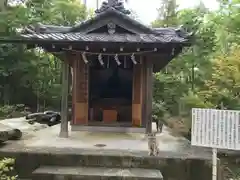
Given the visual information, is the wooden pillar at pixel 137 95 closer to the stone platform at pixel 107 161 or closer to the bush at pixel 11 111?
the stone platform at pixel 107 161

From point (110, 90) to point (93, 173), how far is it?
207 inches

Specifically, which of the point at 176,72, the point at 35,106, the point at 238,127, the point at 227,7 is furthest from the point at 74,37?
the point at 35,106

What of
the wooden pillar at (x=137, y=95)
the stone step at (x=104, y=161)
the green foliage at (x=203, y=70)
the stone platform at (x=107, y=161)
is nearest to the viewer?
the stone platform at (x=107, y=161)

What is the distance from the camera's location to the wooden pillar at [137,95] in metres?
8.48

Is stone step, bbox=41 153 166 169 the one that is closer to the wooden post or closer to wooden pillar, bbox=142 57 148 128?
the wooden post

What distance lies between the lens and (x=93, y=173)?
5.15m

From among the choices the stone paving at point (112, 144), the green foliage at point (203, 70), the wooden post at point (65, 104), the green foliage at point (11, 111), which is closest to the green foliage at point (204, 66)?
the green foliage at point (203, 70)

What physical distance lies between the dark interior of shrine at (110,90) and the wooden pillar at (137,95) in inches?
25.5

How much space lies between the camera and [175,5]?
19.0 metres

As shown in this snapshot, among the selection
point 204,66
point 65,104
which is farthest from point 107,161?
point 204,66

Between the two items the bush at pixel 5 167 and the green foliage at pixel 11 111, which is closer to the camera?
the bush at pixel 5 167

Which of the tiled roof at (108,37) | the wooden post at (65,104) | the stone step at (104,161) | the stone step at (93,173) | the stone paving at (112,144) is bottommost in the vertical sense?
the stone step at (93,173)

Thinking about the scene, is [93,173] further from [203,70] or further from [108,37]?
[203,70]

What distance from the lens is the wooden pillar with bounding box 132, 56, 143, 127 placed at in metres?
8.48
